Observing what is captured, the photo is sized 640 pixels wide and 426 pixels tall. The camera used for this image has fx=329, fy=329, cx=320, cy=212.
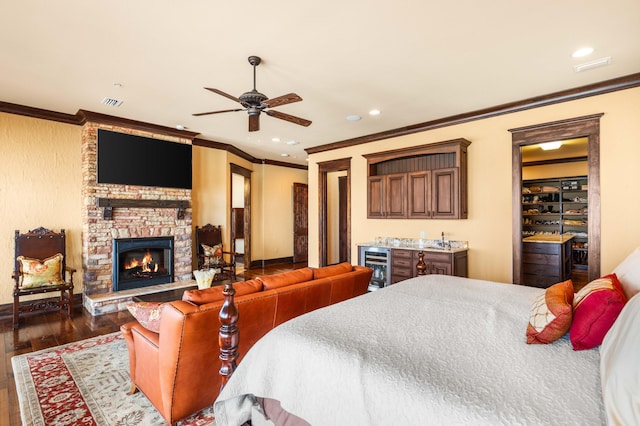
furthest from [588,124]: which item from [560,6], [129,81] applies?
[129,81]

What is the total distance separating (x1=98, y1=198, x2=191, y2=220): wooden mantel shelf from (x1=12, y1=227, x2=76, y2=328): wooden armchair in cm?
63

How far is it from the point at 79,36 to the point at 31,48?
62cm

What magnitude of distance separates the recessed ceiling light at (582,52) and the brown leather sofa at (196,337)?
3244 millimetres

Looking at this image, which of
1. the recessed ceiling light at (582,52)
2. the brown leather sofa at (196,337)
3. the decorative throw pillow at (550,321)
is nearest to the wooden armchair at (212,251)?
the brown leather sofa at (196,337)

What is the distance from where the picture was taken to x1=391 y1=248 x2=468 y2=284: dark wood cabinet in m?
4.68

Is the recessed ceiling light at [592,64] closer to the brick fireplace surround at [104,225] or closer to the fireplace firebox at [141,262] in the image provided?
the brick fireplace surround at [104,225]

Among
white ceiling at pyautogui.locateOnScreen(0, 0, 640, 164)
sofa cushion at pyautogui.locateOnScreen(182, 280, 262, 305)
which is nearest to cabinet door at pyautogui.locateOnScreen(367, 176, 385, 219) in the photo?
white ceiling at pyautogui.locateOnScreen(0, 0, 640, 164)

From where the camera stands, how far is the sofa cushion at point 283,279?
2.50 metres

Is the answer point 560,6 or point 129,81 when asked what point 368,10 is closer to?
point 560,6

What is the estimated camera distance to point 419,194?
5438 millimetres

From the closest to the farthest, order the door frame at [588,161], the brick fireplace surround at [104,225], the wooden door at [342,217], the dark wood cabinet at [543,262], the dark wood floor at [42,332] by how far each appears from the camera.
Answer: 1. the dark wood floor at [42,332]
2. the door frame at [588,161]
3. the brick fireplace surround at [104,225]
4. the dark wood cabinet at [543,262]
5. the wooden door at [342,217]

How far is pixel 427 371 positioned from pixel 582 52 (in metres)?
3.47

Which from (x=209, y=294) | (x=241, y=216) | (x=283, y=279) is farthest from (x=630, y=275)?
(x=241, y=216)

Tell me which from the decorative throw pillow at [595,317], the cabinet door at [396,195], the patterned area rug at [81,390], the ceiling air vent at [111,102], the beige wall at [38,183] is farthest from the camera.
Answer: the cabinet door at [396,195]
